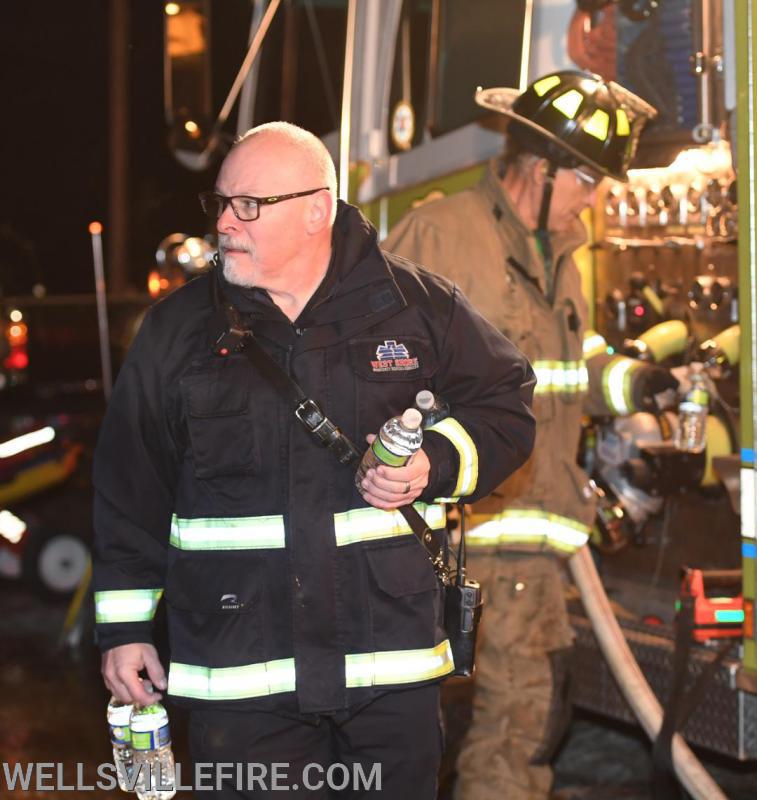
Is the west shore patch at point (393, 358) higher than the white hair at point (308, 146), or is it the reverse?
the white hair at point (308, 146)

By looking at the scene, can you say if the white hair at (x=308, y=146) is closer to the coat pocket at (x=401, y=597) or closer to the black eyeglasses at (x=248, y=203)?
the black eyeglasses at (x=248, y=203)

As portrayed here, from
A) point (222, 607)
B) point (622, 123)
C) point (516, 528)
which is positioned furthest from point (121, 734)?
point (622, 123)

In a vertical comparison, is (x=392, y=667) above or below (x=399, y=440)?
below

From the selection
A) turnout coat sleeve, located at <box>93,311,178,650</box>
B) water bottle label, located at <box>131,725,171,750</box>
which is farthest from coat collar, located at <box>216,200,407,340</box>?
water bottle label, located at <box>131,725,171,750</box>

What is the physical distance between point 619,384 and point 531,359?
475mm

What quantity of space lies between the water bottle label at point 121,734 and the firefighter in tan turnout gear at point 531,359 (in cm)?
154

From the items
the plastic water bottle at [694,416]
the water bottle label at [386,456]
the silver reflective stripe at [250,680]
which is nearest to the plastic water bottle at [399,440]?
the water bottle label at [386,456]

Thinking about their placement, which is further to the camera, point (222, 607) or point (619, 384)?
point (619, 384)

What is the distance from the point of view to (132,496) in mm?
3152

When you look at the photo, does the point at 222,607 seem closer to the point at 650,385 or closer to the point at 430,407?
the point at 430,407

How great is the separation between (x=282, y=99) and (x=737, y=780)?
13.6 ft

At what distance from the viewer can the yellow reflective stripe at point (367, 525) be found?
3031 millimetres

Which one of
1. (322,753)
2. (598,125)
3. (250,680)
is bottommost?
(322,753)

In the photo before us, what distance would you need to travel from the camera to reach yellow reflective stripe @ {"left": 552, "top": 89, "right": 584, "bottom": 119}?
4465mm
